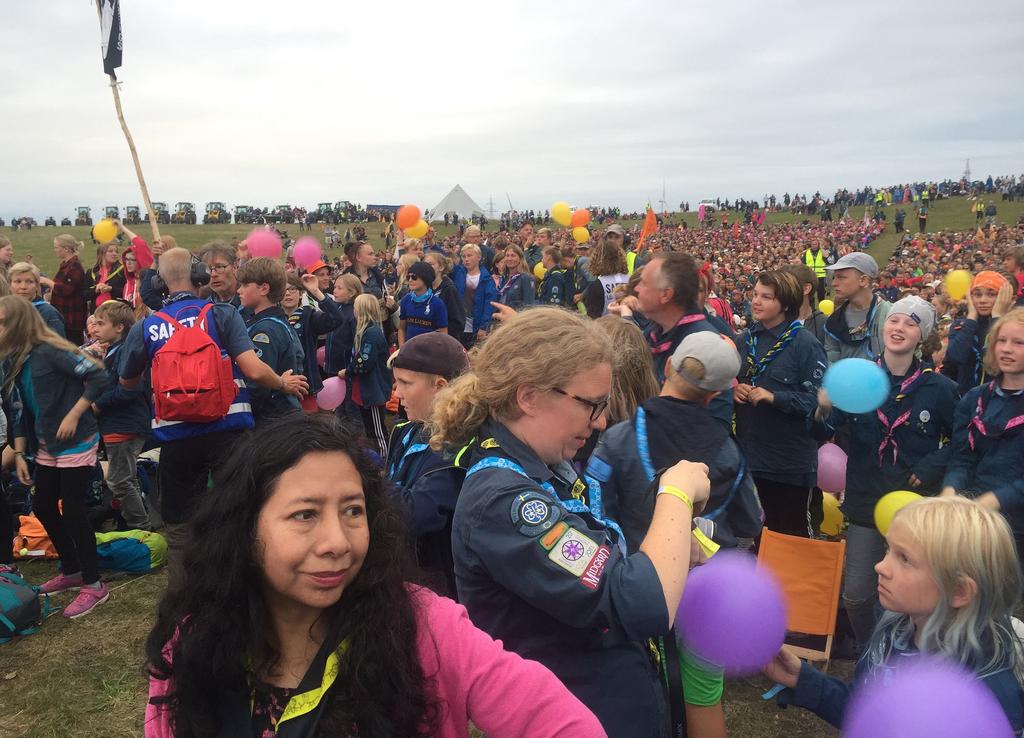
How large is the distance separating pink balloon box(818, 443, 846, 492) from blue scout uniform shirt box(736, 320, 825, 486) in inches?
27.5

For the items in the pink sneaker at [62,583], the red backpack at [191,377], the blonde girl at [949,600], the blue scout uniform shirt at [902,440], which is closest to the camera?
the blonde girl at [949,600]

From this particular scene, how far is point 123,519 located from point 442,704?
4.97m

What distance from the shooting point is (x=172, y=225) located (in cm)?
4612

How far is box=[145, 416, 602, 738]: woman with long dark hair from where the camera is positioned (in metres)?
1.13

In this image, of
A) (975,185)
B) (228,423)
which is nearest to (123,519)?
(228,423)

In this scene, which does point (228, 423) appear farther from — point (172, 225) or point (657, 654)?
point (172, 225)

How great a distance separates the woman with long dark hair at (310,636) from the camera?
113 centimetres

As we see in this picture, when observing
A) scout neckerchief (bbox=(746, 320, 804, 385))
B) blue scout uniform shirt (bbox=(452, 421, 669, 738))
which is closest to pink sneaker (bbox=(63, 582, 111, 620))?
blue scout uniform shirt (bbox=(452, 421, 669, 738))

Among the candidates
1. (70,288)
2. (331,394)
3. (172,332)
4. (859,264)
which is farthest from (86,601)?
(70,288)

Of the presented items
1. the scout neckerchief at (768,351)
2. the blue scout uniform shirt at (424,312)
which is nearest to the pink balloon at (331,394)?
the blue scout uniform shirt at (424,312)

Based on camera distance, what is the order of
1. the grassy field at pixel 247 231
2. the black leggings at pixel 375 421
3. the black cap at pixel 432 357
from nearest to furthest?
the black cap at pixel 432 357 < the black leggings at pixel 375 421 < the grassy field at pixel 247 231

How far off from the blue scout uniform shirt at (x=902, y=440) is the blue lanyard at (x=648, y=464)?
1465 mm

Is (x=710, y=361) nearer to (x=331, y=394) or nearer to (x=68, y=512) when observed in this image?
(x=68, y=512)

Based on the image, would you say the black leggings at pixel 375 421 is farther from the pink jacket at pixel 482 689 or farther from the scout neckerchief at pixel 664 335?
the pink jacket at pixel 482 689
